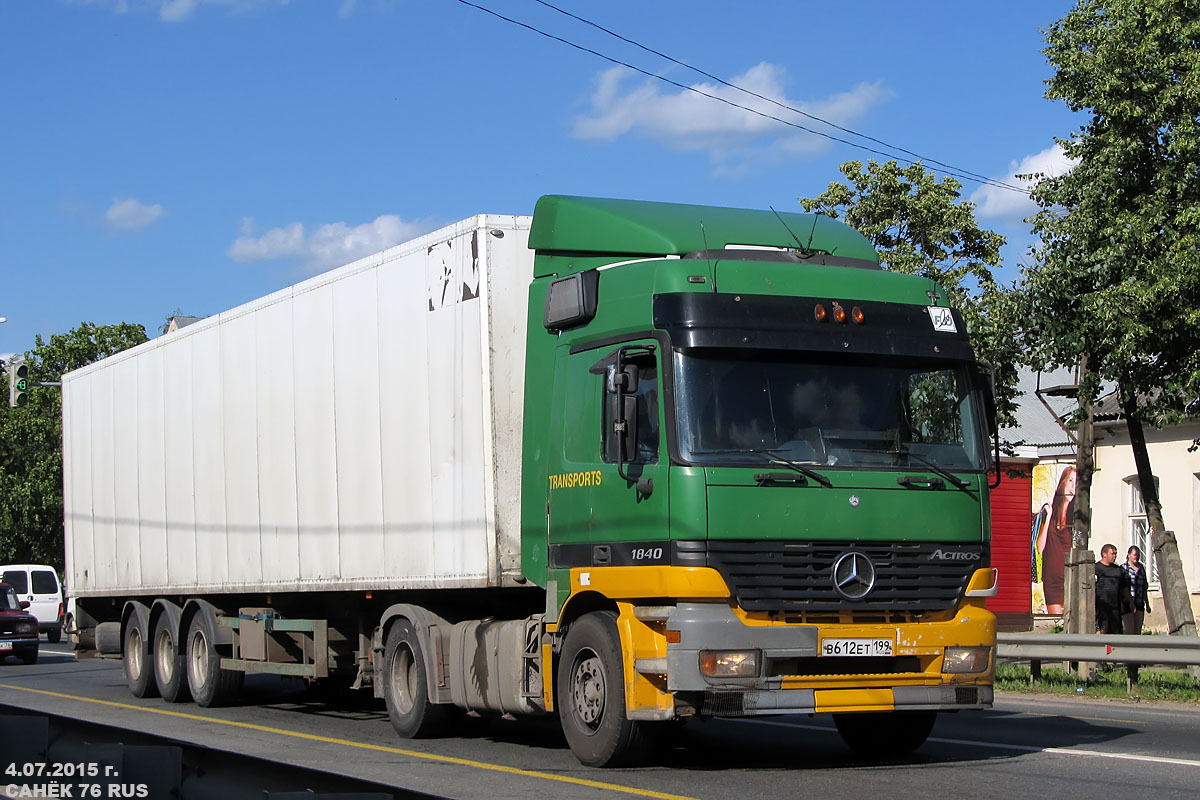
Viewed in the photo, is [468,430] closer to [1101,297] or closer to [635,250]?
[635,250]

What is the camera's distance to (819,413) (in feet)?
32.1

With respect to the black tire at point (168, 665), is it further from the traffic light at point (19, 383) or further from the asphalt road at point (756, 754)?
the traffic light at point (19, 383)

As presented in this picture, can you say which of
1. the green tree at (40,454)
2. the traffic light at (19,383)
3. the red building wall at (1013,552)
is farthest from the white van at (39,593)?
the red building wall at (1013,552)

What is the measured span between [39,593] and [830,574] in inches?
1355

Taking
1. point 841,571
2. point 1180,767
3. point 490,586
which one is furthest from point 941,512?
point 490,586

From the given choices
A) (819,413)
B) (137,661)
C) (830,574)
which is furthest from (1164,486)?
(830,574)

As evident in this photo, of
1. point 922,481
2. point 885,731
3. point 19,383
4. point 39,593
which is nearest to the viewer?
point 922,481

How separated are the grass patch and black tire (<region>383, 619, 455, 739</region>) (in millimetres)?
8227

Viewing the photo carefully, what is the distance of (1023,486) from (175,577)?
69.6 ft

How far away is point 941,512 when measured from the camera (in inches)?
390

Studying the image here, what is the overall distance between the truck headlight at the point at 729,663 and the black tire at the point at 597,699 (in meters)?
0.66

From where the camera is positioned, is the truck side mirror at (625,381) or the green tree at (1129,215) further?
the green tree at (1129,215)

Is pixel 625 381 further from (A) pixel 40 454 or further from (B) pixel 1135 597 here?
(A) pixel 40 454

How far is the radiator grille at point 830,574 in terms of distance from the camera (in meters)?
9.38
